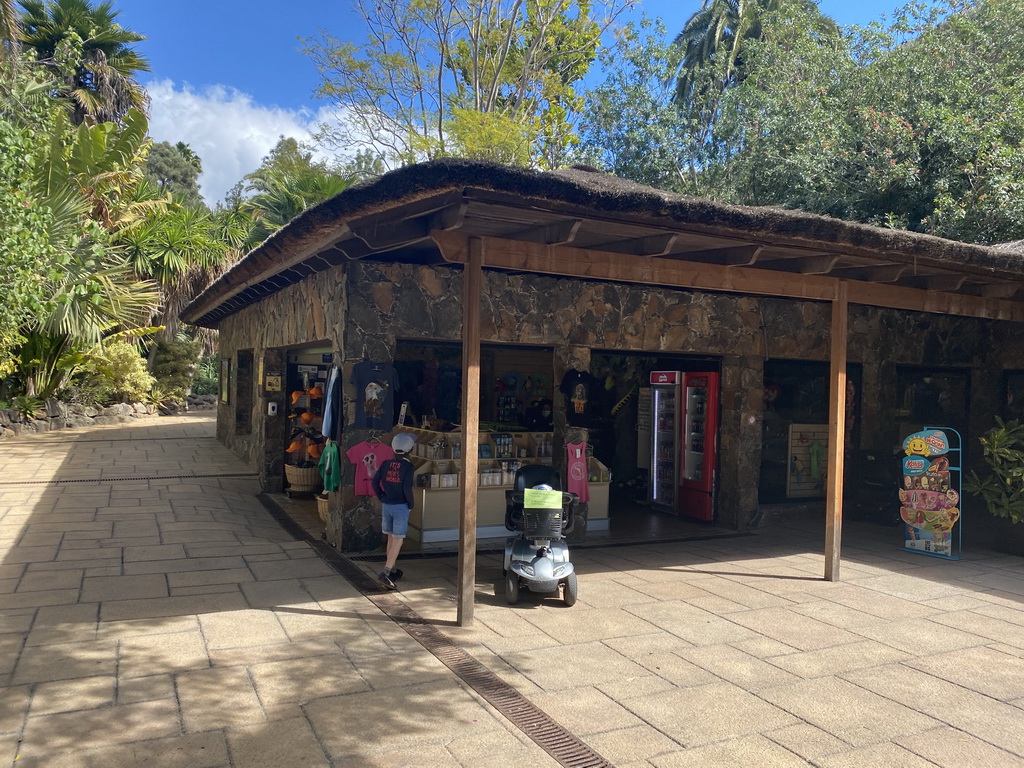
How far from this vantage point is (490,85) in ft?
69.5

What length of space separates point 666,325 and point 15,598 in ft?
22.6

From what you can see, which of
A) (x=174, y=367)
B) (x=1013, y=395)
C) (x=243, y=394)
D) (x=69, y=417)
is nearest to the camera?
(x=1013, y=395)

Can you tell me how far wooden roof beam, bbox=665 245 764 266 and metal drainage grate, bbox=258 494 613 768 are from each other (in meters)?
3.66

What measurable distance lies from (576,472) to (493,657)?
3.74m

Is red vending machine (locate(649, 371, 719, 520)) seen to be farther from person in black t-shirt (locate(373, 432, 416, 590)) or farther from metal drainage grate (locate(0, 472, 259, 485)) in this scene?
metal drainage grate (locate(0, 472, 259, 485))

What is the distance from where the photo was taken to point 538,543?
19.8ft

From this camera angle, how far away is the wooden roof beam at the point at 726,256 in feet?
20.6

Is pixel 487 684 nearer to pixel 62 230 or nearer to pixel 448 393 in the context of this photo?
pixel 448 393

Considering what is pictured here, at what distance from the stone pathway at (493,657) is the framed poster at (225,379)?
7.74 meters

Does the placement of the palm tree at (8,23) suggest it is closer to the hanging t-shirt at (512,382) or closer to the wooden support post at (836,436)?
the hanging t-shirt at (512,382)

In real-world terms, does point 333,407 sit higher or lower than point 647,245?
lower

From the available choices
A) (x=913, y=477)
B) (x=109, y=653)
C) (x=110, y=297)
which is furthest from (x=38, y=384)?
(x=913, y=477)

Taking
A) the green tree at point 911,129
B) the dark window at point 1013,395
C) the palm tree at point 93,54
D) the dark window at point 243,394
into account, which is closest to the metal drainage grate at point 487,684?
the dark window at point 243,394

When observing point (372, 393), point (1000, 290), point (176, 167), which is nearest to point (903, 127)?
point (1000, 290)
